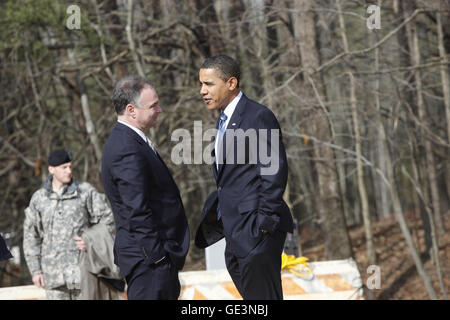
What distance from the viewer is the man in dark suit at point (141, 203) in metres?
3.59

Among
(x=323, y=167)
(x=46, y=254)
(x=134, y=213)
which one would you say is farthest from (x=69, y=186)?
(x=323, y=167)

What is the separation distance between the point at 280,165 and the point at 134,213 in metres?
0.88

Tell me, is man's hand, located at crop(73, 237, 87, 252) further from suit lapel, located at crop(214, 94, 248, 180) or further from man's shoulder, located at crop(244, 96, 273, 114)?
man's shoulder, located at crop(244, 96, 273, 114)

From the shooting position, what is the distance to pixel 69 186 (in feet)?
19.2

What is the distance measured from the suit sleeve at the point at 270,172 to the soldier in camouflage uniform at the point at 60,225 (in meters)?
2.51

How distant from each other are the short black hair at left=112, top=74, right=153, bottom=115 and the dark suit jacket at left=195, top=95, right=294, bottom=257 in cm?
58

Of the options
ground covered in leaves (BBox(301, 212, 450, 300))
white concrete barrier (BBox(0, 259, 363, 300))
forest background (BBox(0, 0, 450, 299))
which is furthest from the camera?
ground covered in leaves (BBox(301, 212, 450, 300))

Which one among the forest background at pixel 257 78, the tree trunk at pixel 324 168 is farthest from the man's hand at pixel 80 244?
the tree trunk at pixel 324 168

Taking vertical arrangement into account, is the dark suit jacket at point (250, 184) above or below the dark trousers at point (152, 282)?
above

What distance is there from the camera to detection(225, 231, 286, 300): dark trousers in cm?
373

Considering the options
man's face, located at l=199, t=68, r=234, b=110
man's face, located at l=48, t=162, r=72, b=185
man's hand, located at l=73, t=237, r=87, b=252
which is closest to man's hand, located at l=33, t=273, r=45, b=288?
man's hand, located at l=73, t=237, r=87, b=252

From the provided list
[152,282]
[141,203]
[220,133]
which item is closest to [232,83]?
[220,133]

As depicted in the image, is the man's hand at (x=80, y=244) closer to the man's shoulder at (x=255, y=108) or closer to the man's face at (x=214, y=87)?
the man's face at (x=214, y=87)
